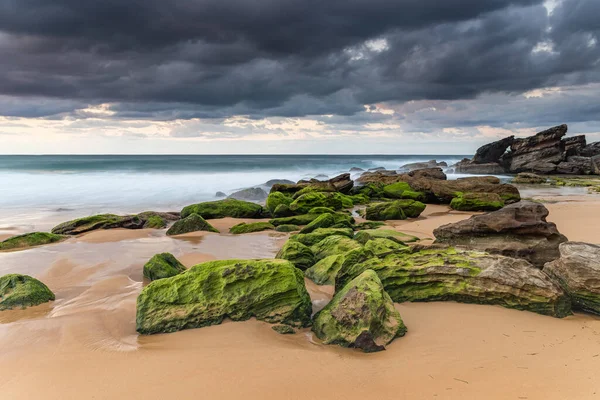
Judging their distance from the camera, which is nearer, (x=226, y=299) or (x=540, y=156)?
(x=226, y=299)

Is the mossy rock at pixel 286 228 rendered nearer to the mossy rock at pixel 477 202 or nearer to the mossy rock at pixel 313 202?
the mossy rock at pixel 313 202

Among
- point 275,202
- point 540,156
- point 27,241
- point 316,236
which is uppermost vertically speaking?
point 540,156

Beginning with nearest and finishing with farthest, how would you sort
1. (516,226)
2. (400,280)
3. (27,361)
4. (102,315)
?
(27,361)
(102,315)
(400,280)
(516,226)

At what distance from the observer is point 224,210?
13547 millimetres

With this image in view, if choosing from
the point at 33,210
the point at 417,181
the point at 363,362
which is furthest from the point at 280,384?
the point at 33,210

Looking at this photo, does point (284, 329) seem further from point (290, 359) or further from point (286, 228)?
point (286, 228)

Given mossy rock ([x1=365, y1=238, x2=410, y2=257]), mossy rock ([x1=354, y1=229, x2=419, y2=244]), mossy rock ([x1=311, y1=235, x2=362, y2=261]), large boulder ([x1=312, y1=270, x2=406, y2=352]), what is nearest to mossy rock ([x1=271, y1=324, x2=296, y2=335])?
large boulder ([x1=312, y1=270, x2=406, y2=352])

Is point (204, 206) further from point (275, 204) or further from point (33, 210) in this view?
point (33, 210)

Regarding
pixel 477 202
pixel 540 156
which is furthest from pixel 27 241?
pixel 540 156

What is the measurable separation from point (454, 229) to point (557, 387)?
4.02 meters

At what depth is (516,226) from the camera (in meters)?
6.21

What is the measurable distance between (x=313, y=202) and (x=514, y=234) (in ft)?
28.0

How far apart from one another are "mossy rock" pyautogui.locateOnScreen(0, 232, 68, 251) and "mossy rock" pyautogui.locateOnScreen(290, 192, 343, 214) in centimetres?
715

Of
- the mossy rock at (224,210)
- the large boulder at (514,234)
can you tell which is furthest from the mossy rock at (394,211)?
the large boulder at (514,234)
